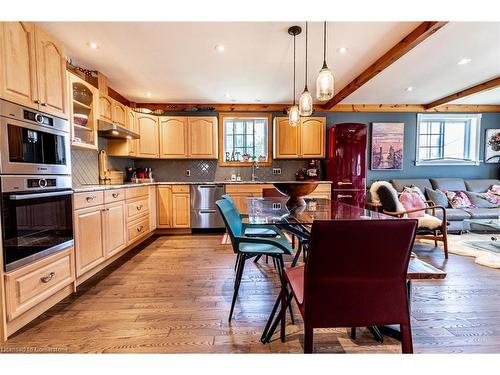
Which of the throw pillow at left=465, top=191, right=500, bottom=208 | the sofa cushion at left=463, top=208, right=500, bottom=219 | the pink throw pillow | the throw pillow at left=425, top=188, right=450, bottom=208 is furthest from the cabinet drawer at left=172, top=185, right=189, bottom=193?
the throw pillow at left=465, top=191, right=500, bottom=208

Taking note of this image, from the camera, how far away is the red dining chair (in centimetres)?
96

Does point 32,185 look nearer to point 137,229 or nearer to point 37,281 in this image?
point 37,281

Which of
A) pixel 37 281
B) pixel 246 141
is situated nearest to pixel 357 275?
pixel 37 281

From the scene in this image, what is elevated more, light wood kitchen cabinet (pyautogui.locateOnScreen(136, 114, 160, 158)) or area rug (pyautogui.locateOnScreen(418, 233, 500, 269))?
light wood kitchen cabinet (pyautogui.locateOnScreen(136, 114, 160, 158))

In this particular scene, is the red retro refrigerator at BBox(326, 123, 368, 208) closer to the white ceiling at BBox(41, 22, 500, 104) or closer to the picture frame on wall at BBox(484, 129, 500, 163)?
the white ceiling at BBox(41, 22, 500, 104)

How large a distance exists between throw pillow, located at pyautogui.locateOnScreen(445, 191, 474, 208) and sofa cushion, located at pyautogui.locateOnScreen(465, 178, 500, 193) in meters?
0.45

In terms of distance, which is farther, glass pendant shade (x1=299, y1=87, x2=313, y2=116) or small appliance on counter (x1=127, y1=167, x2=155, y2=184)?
small appliance on counter (x1=127, y1=167, x2=155, y2=184)

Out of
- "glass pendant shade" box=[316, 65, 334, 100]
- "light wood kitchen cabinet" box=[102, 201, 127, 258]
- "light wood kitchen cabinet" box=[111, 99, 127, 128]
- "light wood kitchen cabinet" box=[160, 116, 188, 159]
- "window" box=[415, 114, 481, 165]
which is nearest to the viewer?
"glass pendant shade" box=[316, 65, 334, 100]

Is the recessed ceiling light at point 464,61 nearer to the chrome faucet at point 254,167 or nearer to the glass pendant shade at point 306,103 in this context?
the glass pendant shade at point 306,103

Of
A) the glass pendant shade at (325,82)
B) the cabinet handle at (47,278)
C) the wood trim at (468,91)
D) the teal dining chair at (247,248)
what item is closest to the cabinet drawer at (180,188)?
the cabinet handle at (47,278)

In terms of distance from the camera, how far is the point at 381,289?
1.06 metres
